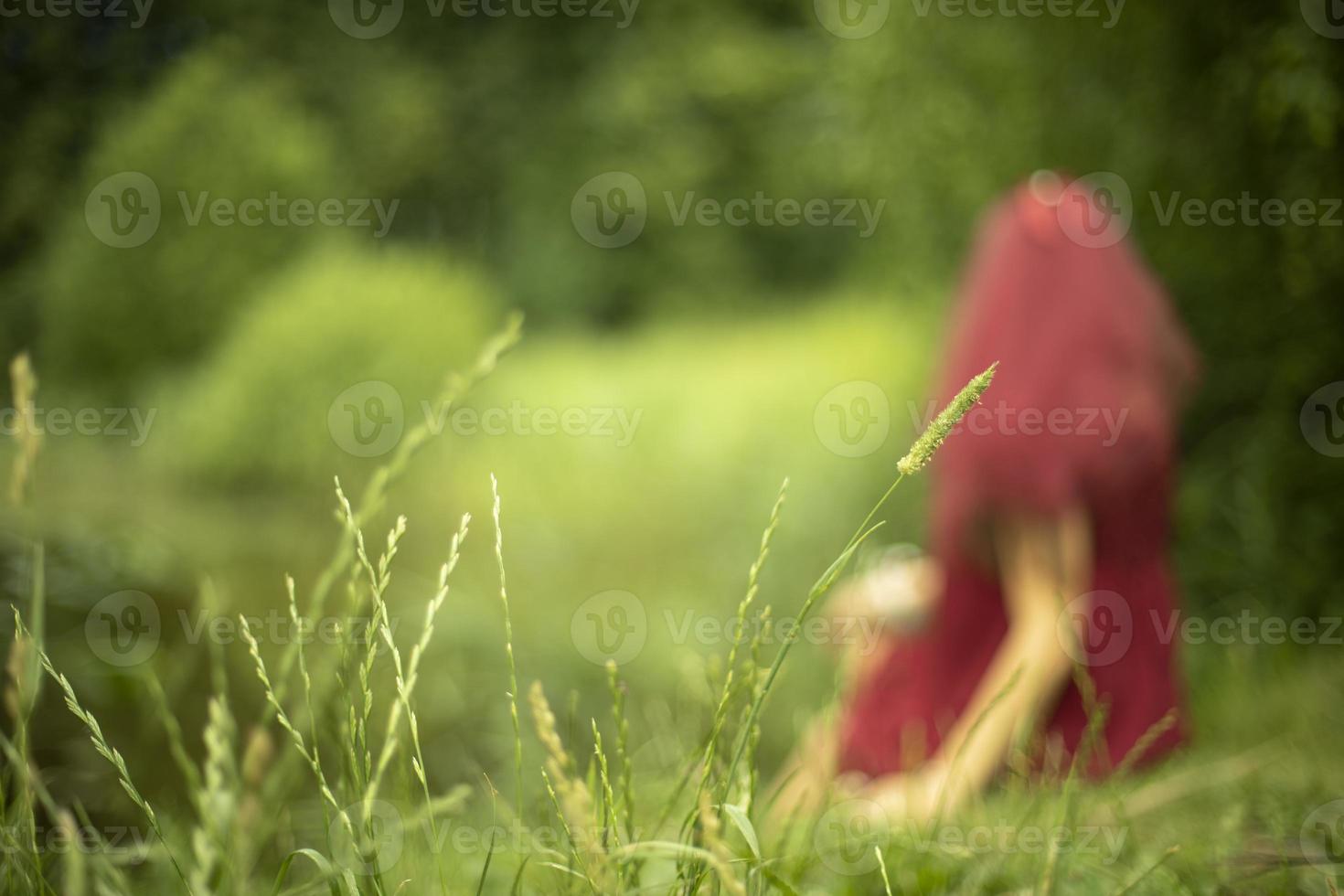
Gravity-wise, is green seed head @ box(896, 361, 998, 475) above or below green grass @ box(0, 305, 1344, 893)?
above

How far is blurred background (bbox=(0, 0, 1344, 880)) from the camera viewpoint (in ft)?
6.06

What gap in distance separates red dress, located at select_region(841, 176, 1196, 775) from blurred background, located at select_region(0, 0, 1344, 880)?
1.06ft

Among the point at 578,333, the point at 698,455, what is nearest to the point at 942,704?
the point at 698,455

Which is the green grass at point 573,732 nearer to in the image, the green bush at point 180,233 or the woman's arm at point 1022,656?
the woman's arm at point 1022,656

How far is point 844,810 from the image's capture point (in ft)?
3.02

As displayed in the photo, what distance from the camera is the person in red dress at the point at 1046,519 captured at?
1132 millimetres

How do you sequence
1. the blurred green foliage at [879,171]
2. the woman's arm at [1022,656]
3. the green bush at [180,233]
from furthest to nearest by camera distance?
the green bush at [180,233]
the blurred green foliage at [879,171]
the woman's arm at [1022,656]

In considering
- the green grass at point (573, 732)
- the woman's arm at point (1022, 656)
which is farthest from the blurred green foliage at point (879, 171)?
the woman's arm at point (1022, 656)

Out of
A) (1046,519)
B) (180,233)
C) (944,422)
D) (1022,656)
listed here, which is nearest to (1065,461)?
(1046,519)

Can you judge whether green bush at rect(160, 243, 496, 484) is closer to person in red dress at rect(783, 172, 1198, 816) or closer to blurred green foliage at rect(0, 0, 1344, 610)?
blurred green foliage at rect(0, 0, 1344, 610)

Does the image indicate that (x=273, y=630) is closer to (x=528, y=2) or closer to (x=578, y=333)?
(x=578, y=333)

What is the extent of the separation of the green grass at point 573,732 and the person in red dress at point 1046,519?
0.13m

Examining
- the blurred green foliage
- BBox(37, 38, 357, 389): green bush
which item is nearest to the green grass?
the blurred green foliage

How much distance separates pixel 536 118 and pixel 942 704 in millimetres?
11994
